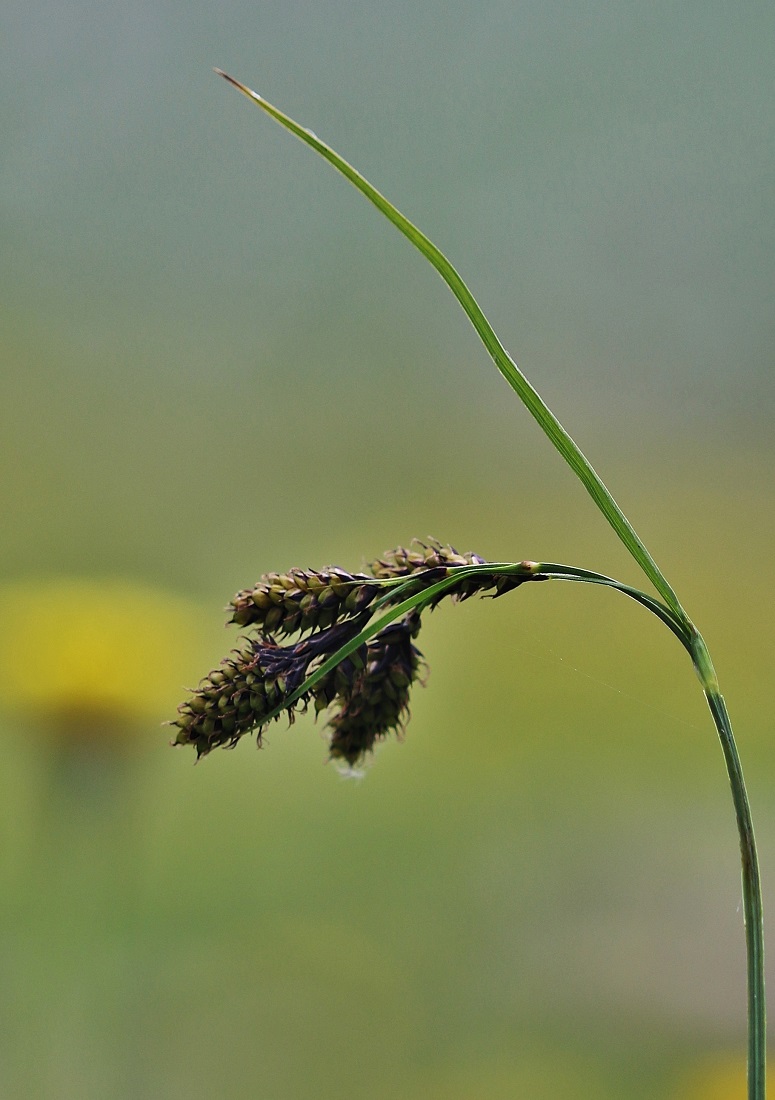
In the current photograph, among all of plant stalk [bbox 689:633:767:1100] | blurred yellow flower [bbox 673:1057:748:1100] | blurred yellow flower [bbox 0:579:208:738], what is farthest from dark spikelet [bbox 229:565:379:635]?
blurred yellow flower [bbox 673:1057:748:1100]

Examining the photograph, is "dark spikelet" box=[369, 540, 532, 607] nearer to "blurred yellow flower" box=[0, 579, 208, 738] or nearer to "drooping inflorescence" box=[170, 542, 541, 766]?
"drooping inflorescence" box=[170, 542, 541, 766]

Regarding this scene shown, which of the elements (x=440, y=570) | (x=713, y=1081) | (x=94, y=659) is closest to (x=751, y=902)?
(x=440, y=570)

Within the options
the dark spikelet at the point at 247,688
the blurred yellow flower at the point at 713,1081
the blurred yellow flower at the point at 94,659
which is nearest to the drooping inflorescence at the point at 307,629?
the dark spikelet at the point at 247,688

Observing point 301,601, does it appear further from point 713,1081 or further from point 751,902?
point 713,1081

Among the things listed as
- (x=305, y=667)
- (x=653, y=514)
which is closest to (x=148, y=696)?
(x=305, y=667)

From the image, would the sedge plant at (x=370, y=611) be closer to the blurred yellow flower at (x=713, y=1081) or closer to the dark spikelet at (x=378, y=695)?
the dark spikelet at (x=378, y=695)

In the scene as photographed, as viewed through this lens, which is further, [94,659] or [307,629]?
[94,659]
